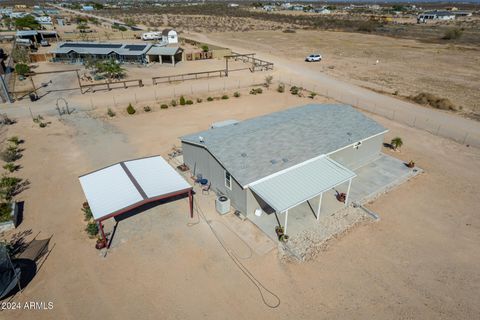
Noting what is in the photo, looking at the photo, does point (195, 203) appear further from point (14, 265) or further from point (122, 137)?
point (122, 137)

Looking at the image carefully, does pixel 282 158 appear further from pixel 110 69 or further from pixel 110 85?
pixel 110 69

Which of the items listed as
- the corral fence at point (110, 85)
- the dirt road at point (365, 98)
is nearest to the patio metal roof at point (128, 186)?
the corral fence at point (110, 85)

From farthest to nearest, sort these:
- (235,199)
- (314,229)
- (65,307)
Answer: (235,199), (314,229), (65,307)

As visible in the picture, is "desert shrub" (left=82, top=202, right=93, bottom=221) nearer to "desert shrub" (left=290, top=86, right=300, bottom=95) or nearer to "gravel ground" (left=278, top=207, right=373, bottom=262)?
"gravel ground" (left=278, top=207, right=373, bottom=262)

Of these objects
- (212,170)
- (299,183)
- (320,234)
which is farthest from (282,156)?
(320,234)

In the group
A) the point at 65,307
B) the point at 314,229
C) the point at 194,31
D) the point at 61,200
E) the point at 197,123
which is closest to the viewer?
the point at 65,307

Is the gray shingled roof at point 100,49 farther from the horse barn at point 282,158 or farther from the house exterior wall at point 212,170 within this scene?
the horse barn at point 282,158

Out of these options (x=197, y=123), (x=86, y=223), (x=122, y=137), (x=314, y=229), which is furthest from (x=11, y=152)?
(x=314, y=229)
